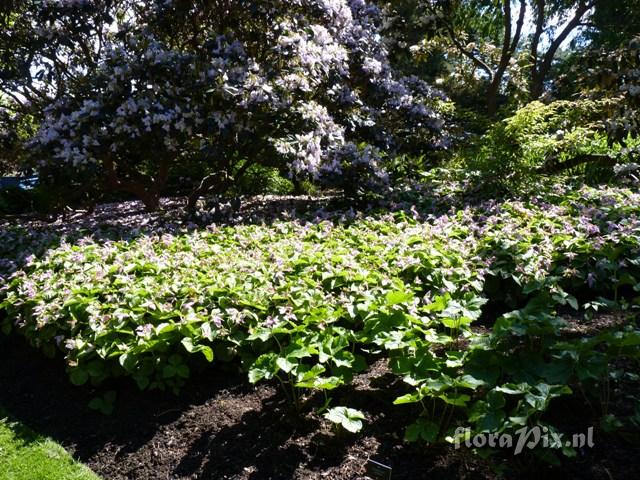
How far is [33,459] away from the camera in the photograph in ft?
8.11

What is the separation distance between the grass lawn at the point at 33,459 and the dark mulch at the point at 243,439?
0.06m

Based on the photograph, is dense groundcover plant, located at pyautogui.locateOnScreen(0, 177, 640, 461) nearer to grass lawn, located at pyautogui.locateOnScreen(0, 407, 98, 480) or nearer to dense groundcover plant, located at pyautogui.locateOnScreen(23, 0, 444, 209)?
grass lawn, located at pyautogui.locateOnScreen(0, 407, 98, 480)

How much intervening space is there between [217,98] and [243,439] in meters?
3.67

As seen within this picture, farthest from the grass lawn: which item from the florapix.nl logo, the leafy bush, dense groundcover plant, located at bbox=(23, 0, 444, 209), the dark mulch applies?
the leafy bush

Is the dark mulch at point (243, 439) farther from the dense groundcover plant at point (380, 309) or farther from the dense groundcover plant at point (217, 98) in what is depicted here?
the dense groundcover plant at point (217, 98)

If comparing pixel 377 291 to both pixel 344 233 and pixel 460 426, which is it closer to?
pixel 460 426

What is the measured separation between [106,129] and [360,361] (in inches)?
149

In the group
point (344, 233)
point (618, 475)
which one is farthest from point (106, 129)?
point (618, 475)

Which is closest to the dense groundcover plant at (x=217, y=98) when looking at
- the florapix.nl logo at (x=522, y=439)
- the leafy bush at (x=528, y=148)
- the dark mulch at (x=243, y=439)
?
the leafy bush at (x=528, y=148)

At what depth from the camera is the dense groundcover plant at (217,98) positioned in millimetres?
5062

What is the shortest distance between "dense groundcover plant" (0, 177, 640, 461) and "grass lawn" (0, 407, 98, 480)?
0.34 m

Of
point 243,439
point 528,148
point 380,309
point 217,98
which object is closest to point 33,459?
point 243,439

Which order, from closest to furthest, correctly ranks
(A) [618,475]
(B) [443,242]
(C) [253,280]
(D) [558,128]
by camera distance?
(A) [618,475] < (C) [253,280] < (B) [443,242] < (D) [558,128]

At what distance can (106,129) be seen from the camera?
505 centimetres
